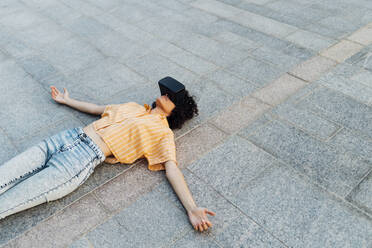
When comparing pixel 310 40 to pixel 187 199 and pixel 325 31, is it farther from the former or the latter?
pixel 187 199

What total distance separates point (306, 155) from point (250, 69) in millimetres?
1863

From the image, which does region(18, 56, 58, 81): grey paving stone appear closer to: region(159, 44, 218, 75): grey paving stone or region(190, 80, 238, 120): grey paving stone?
region(159, 44, 218, 75): grey paving stone

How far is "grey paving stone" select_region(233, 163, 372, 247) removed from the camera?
274cm

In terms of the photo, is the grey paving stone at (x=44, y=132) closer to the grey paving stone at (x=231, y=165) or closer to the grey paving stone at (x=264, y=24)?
the grey paving stone at (x=231, y=165)

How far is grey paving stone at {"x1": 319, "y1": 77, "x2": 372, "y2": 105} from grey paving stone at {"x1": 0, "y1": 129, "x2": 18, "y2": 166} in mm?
4038

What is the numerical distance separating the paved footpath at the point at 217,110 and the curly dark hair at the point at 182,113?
0.21m

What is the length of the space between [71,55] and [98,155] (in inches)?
112

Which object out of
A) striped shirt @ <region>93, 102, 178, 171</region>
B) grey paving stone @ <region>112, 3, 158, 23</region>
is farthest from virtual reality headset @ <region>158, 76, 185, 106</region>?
grey paving stone @ <region>112, 3, 158, 23</region>

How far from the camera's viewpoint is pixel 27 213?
3.06 metres

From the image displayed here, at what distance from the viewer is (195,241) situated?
2.79m

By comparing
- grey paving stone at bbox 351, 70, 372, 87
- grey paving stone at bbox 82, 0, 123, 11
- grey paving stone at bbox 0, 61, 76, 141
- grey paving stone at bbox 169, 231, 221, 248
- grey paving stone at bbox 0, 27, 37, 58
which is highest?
grey paving stone at bbox 82, 0, 123, 11

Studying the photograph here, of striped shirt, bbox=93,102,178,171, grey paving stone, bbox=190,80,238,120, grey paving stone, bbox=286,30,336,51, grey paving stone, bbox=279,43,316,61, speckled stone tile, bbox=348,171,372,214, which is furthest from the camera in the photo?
grey paving stone, bbox=286,30,336,51

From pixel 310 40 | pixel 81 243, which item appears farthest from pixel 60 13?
pixel 81 243

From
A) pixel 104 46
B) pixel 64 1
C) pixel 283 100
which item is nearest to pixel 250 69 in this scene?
pixel 283 100
